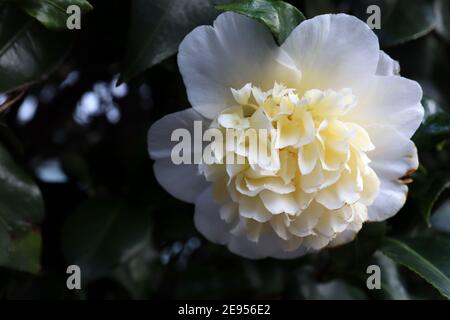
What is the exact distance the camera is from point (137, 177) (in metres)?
0.93

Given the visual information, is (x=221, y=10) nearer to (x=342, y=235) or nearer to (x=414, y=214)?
(x=342, y=235)

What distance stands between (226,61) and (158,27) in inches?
3.5

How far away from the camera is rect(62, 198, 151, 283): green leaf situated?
0.84m

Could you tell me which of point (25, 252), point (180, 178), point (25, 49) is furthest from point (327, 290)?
point (25, 49)

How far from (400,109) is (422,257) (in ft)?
0.80

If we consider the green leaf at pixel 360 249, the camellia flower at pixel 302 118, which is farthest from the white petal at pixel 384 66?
the green leaf at pixel 360 249

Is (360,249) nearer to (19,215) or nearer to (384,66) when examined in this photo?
(384,66)

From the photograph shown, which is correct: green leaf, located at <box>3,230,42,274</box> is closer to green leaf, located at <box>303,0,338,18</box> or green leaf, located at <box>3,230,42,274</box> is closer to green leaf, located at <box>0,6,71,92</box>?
green leaf, located at <box>0,6,71,92</box>

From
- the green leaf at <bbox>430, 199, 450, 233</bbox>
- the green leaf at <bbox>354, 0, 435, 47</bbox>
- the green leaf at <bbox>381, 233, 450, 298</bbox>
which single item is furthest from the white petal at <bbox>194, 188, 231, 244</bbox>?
the green leaf at <bbox>430, 199, 450, 233</bbox>

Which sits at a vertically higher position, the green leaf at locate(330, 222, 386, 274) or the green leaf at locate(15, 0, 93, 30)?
the green leaf at locate(15, 0, 93, 30)

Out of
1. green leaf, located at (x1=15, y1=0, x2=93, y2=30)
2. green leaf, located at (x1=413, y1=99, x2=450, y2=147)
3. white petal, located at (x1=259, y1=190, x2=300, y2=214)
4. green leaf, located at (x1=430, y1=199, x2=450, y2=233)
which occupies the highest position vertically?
green leaf, located at (x1=15, y1=0, x2=93, y2=30)

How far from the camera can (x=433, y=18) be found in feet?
3.04

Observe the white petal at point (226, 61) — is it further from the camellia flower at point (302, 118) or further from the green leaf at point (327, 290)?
the green leaf at point (327, 290)
